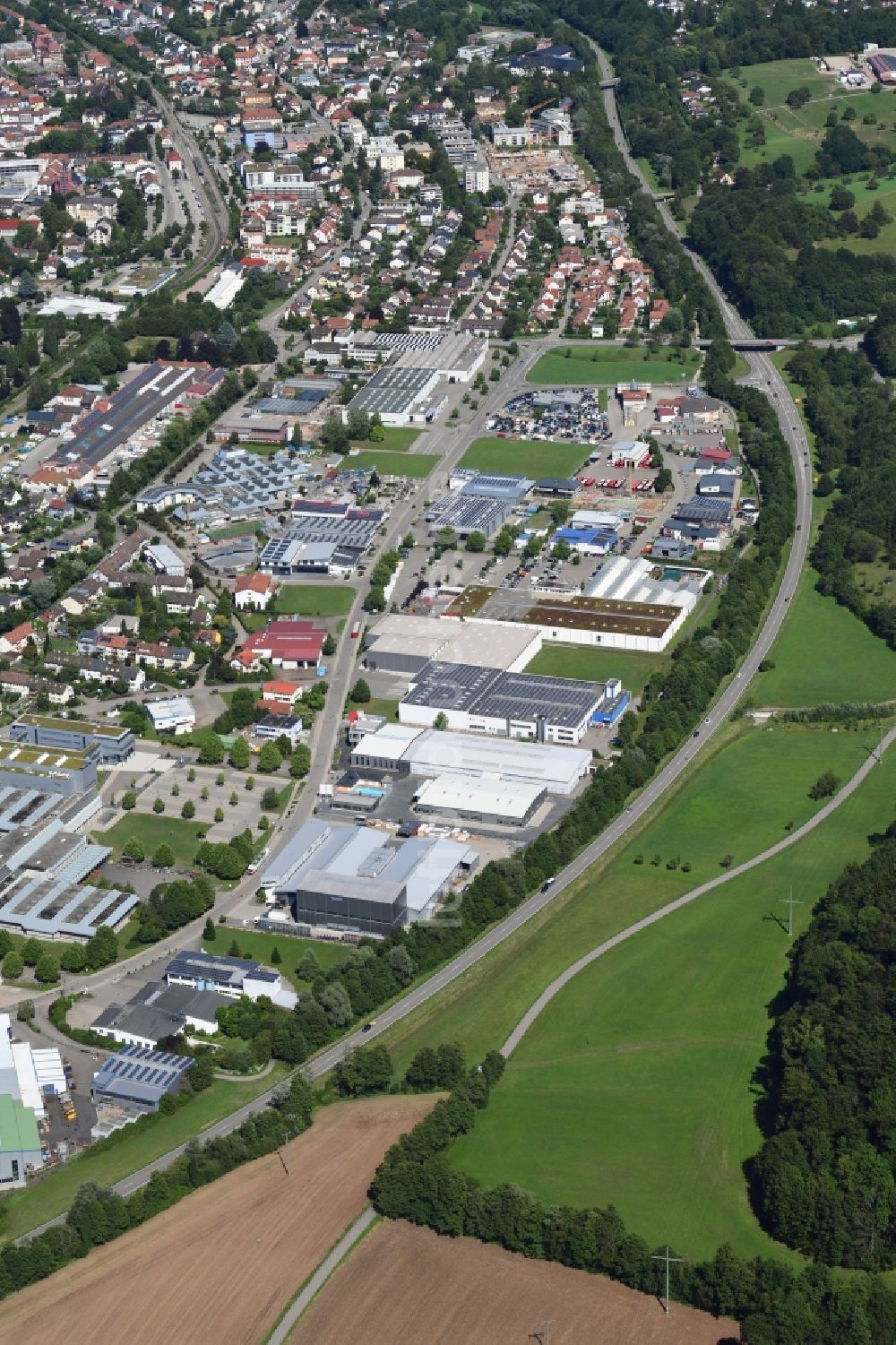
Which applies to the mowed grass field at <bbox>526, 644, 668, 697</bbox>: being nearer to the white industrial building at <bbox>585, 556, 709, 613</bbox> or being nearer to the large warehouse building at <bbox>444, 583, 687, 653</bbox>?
the large warehouse building at <bbox>444, 583, 687, 653</bbox>

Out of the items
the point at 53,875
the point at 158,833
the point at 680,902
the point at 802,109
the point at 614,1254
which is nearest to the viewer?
the point at 614,1254

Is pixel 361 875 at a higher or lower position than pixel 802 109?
higher

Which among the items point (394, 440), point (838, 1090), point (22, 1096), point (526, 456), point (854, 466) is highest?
point (838, 1090)

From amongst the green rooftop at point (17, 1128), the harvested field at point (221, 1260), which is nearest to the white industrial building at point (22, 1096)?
the green rooftop at point (17, 1128)

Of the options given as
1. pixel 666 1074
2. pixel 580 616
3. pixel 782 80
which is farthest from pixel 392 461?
pixel 782 80

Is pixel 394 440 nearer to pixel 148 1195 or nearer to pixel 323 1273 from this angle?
pixel 148 1195

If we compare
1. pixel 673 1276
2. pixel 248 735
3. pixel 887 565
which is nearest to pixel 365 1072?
pixel 673 1276

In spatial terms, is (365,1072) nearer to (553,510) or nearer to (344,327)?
(553,510)

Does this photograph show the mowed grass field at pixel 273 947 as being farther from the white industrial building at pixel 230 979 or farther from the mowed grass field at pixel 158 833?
the mowed grass field at pixel 158 833
